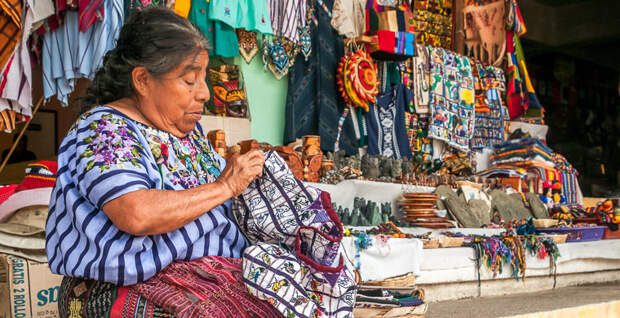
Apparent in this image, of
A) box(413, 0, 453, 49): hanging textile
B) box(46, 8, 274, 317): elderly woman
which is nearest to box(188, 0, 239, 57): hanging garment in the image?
box(46, 8, 274, 317): elderly woman

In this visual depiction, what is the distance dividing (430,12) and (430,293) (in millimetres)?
4267

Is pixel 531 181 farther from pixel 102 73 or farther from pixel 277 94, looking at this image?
pixel 102 73

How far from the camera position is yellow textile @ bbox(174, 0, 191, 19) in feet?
13.9

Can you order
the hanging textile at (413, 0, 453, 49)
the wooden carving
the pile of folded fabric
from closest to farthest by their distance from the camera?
the pile of folded fabric, the wooden carving, the hanging textile at (413, 0, 453, 49)

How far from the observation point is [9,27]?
343 cm

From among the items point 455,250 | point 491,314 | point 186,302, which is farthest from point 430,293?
point 186,302

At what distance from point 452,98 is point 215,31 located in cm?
329

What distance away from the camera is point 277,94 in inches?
209

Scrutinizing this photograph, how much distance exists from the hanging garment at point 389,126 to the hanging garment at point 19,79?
131 inches

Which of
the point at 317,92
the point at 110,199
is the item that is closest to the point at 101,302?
the point at 110,199

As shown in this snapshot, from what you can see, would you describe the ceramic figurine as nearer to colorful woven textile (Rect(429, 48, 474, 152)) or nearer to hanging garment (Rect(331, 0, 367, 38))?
hanging garment (Rect(331, 0, 367, 38))

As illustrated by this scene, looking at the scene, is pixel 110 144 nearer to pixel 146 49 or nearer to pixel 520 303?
pixel 146 49

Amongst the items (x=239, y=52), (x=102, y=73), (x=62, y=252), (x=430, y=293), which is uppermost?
(x=239, y=52)

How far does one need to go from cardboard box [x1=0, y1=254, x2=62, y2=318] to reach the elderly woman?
78 cm
